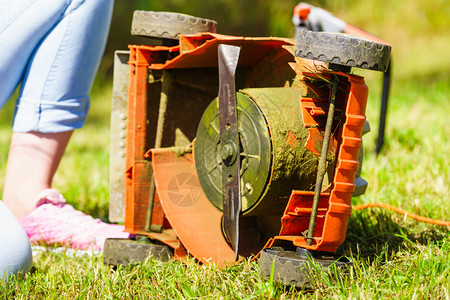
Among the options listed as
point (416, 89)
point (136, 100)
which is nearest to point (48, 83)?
point (136, 100)

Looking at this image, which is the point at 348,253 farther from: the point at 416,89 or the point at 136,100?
the point at 416,89

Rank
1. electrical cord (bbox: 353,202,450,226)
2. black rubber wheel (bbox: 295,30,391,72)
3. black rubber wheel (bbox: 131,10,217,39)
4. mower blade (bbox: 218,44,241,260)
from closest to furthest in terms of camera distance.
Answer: black rubber wheel (bbox: 295,30,391,72), mower blade (bbox: 218,44,241,260), black rubber wheel (bbox: 131,10,217,39), electrical cord (bbox: 353,202,450,226)

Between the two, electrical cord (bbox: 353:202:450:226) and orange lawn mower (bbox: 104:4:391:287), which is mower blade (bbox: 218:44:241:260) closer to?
orange lawn mower (bbox: 104:4:391:287)

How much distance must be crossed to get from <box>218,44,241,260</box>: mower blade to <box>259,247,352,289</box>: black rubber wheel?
0.52 ft

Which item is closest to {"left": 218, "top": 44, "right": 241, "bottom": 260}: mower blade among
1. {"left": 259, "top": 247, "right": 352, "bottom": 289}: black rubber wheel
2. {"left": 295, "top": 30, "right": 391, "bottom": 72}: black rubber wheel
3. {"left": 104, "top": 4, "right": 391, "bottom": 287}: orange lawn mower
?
{"left": 104, "top": 4, "right": 391, "bottom": 287}: orange lawn mower

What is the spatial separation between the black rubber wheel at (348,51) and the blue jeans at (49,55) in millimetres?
957

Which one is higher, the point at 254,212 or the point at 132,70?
the point at 132,70

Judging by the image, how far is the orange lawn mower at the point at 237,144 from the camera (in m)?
1.36

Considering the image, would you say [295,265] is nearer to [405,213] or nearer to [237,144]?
[237,144]

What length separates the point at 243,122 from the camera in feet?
4.91

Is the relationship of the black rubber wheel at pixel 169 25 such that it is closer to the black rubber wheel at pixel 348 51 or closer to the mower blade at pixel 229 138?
the mower blade at pixel 229 138

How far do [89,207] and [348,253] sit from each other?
4.36 feet

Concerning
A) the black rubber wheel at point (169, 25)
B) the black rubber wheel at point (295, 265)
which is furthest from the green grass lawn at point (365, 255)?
the black rubber wheel at point (169, 25)

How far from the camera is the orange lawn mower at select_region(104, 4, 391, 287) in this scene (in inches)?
53.4
